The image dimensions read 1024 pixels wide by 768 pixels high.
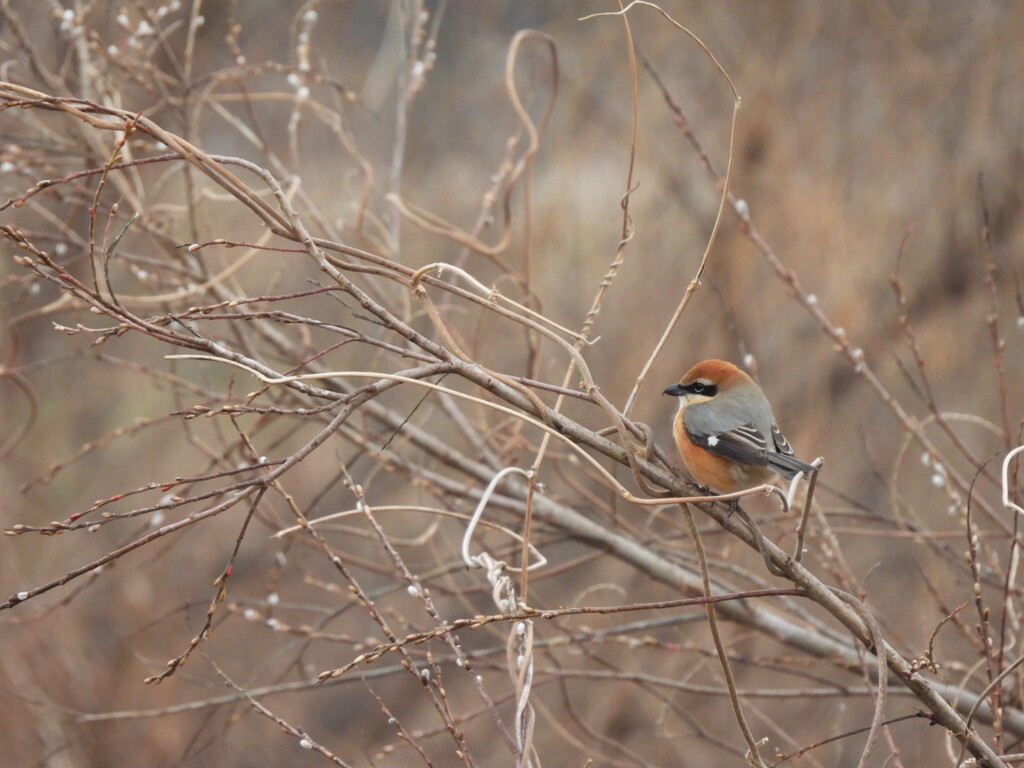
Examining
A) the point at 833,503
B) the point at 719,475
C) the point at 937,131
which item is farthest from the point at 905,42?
the point at 719,475

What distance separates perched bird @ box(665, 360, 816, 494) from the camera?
2.74 m

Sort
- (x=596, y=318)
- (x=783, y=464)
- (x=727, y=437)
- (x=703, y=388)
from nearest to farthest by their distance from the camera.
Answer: (x=783, y=464) → (x=727, y=437) → (x=703, y=388) → (x=596, y=318)

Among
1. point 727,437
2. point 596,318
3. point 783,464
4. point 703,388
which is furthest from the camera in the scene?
point 596,318

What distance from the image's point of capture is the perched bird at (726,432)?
274 centimetres

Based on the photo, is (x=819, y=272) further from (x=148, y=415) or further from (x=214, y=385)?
(x=148, y=415)

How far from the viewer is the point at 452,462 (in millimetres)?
3121

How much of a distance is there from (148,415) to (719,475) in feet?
15.3

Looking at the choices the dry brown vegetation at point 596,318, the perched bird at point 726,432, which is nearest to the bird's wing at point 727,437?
the perched bird at point 726,432

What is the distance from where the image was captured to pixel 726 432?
277 cm

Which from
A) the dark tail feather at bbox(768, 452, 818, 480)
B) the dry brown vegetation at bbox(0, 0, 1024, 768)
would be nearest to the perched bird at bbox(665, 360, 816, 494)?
the dark tail feather at bbox(768, 452, 818, 480)

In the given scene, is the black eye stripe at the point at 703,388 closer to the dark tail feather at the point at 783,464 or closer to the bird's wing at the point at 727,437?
the bird's wing at the point at 727,437

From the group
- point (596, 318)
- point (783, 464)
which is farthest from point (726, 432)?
point (596, 318)

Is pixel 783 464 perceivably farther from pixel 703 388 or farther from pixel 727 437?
pixel 703 388

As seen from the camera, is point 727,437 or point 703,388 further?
point 703,388
